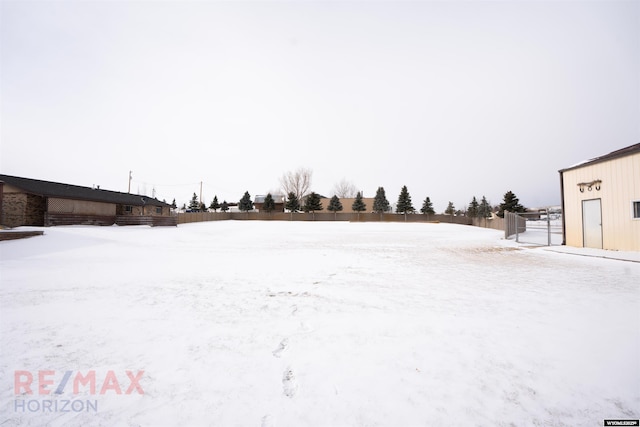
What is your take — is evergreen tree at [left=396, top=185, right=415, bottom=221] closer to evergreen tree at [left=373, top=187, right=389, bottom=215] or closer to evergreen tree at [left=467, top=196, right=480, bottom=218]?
evergreen tree at [left=373, top=187, right=389, bottom=215]

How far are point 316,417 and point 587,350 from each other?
3173 millimetres

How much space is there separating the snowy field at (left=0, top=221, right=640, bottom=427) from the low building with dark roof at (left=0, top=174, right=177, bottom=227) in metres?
20.7

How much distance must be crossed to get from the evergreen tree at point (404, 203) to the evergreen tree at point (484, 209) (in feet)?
80.5

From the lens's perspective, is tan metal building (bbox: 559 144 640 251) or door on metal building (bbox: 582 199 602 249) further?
door on metal building (bbox: 582 199 602 249)

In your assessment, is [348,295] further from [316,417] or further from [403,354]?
[316,417]

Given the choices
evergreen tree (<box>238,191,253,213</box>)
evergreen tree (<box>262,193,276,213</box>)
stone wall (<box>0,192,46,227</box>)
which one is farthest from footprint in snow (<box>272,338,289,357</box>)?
evergreen tree (<box>238,191,253,213</box>)

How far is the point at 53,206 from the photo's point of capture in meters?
21.8

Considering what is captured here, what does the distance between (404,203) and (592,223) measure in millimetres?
40926

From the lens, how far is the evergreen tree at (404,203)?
52438mm

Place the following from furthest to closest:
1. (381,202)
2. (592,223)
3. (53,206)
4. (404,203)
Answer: (381,202), (404,203), (53,206), (592,223)

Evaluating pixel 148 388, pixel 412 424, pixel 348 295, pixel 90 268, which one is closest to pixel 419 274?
pixel 348 295

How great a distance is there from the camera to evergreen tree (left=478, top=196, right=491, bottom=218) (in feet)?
217

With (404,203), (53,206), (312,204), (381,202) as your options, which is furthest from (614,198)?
(312,204)

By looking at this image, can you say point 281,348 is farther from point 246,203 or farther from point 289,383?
point 246,203
